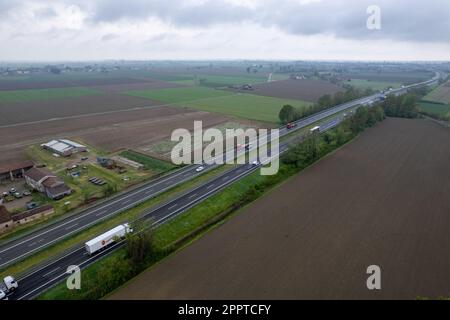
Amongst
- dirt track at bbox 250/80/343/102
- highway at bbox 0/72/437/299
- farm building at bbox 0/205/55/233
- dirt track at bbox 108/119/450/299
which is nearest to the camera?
dirt track at bbox 108/119/450/299

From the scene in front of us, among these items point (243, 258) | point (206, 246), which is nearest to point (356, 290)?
point (243, 258)

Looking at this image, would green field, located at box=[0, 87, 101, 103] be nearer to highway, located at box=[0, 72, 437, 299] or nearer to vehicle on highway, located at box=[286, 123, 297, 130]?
vehicle on highway, located at box=[286, 123, 297, 130]

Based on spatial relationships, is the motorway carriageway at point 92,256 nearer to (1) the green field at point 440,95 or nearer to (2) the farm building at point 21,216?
(2) the farm building at point 21,216

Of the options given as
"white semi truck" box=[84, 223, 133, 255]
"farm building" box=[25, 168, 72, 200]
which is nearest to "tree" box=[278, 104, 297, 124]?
"farm building" box=[25, 168, 72, 200]

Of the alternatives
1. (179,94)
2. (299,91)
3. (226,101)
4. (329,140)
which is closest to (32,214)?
(329,140)

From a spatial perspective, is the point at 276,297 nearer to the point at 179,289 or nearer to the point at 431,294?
the point at 179,289

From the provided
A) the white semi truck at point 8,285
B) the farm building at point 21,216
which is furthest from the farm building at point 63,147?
the white semi truck at point 8,285

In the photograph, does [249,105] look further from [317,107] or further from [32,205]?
[32,205]
